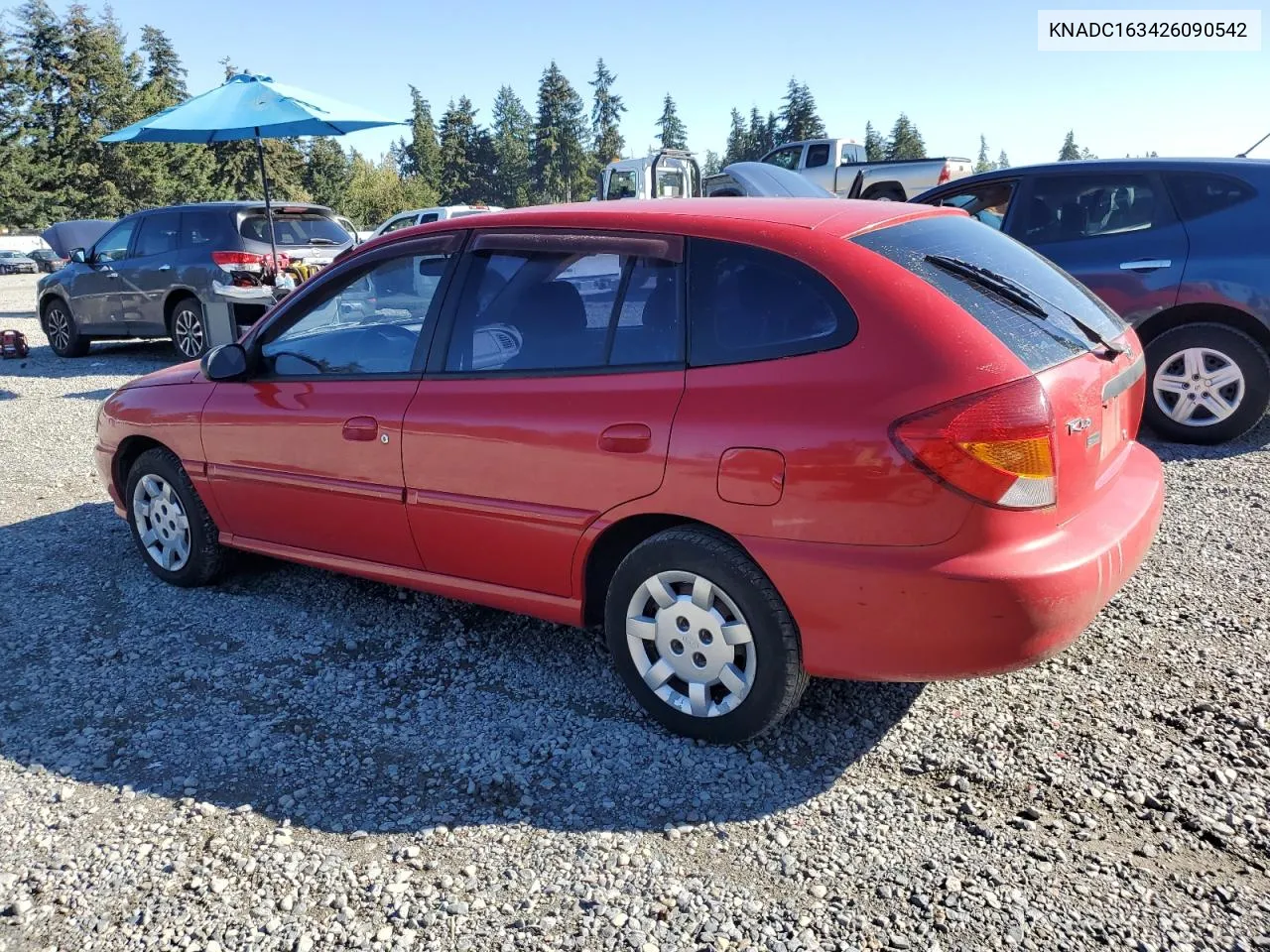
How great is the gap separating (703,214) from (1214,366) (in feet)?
15.1

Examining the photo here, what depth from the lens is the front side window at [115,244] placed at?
1172 centimetres

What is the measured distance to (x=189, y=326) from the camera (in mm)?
11102

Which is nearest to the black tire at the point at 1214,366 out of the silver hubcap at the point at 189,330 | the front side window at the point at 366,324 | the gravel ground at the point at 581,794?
the gravel ground at the point at 581,794

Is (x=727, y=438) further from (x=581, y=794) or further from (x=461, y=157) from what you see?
(x=461, y=157)

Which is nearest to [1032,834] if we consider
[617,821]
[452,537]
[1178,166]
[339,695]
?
[617,821]

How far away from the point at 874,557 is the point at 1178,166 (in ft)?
16.6

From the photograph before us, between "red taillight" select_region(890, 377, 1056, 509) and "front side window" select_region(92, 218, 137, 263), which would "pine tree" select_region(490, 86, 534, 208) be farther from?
"red taillight" select_region(890, 377, 1056, 509)

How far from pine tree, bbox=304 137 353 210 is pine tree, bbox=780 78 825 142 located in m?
42.5

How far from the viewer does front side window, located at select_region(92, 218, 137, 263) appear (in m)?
11.7

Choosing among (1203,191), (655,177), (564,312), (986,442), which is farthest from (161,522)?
(655,177)

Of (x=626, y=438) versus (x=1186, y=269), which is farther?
(x=1186, y=269)

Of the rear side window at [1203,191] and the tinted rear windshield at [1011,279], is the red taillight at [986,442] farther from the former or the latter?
the rear side window at [1203,191]

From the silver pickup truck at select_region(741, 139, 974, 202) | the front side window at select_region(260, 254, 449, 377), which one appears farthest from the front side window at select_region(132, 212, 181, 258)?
the silver pickup truck at select_region(741, 139, 974, 202)

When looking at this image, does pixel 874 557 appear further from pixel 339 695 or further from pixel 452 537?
pixel 339 695
